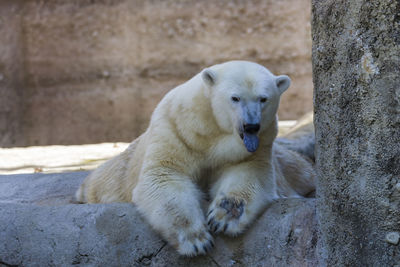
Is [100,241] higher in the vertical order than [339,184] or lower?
lower

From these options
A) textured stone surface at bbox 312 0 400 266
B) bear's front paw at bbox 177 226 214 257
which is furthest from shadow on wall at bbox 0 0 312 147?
textured stone surface at bbox 312 0 400 266

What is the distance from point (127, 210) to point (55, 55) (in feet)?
20.5

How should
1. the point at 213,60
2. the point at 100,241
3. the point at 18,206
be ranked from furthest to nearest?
the point at 213,60, the point at 18,206, the point at 100,241

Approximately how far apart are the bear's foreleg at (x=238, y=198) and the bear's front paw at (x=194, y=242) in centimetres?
6

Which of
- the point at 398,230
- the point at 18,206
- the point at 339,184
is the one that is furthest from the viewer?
the point at 18,206

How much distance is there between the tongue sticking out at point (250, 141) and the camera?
230cm

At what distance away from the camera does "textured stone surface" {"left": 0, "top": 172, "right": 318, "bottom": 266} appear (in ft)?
6.89

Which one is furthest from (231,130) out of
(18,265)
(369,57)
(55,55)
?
(55,55)

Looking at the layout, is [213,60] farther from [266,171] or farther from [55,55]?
[266,171]

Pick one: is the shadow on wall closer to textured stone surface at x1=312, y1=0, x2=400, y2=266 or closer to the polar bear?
the polar bear

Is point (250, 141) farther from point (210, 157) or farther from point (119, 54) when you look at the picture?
point (119, 54)

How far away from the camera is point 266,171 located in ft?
8.27

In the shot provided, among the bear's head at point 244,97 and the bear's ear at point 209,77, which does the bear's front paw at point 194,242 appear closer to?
the bear's head at point 244,97

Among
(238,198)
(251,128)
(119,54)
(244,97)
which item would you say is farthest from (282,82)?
(119,54)
